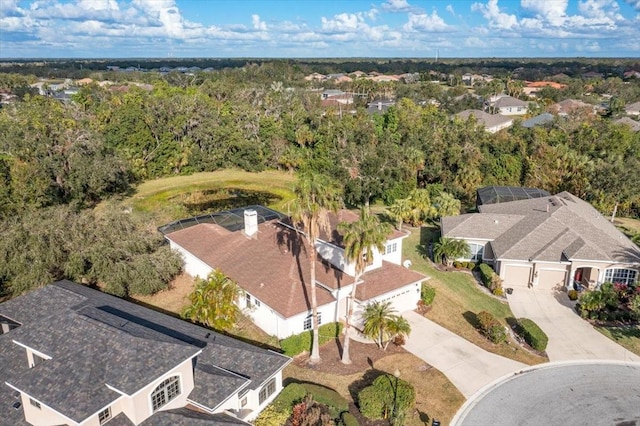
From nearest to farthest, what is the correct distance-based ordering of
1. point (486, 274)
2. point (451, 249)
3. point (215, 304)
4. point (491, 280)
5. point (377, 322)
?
1. point (377, 322)
2. point (215, 304)
3. point (491, 280)
4. point (486, 274)
5. point (451, 249)

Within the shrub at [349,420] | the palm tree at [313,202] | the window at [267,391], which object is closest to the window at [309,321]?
the window at [267,391]

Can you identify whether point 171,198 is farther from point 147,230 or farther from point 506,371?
point 506,371

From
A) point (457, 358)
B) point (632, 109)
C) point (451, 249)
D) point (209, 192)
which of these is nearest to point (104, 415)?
point (457, 358)

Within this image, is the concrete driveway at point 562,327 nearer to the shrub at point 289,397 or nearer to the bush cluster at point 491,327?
the bush cluster at point 491,327

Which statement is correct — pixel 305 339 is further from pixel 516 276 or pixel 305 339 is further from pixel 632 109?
pixel 632 109

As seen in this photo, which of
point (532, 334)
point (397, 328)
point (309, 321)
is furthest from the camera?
point (309, 321)

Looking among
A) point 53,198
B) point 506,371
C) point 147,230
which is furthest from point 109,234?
point 506,371

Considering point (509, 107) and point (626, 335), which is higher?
point (509, 107)
